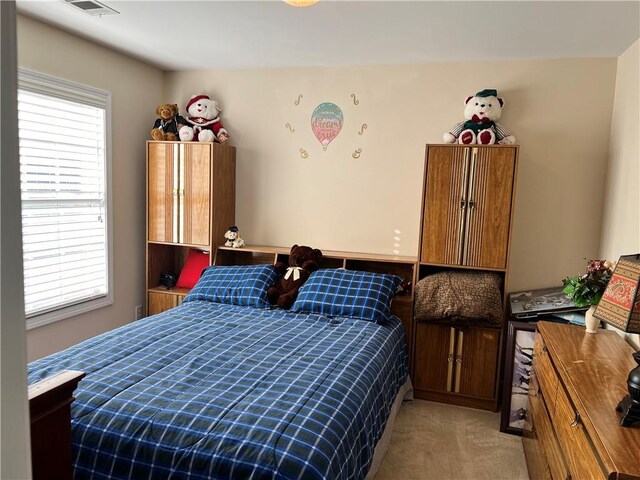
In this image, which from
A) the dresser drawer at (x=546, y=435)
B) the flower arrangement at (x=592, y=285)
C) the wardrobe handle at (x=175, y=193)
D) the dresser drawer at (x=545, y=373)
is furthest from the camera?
the wardrobe handle at (x=175, y=193)

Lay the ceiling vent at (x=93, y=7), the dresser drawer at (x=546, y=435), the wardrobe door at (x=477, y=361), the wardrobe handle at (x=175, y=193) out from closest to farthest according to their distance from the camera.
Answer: the dresser drawer at (x=546, y=435) < the ceiling vent at (x=93, y=7) < the wardrobe door at (x=477, y=361) < the wardrobe handle at (x=175, y=193)

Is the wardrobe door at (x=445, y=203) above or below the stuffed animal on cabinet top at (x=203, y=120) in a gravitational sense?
below

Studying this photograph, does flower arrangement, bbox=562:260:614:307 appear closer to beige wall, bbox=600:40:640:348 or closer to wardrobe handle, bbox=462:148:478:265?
beige wall, bbox=600:40:640:348

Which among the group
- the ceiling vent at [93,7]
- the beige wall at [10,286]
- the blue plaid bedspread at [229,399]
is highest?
the ceiling vent at [93,7]

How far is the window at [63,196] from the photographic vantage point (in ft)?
9.70

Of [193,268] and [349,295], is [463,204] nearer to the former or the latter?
[349,295]

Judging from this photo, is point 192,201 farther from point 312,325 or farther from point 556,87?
point 556,87

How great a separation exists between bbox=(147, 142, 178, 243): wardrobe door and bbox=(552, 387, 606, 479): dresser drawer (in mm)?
3005

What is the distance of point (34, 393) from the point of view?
977 millimetres

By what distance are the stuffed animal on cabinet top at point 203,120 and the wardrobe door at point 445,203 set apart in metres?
1.76

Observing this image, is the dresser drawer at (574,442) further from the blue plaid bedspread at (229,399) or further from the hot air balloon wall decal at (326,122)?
the hot air balloon wall decal at (326,122)

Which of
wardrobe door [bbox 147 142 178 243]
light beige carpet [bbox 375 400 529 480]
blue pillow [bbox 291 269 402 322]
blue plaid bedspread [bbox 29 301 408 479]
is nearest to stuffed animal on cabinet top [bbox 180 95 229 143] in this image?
wardrobe door [bbox 147 142 178 243]

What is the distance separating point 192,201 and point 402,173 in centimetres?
168

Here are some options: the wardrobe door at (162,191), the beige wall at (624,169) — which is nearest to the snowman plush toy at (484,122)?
the beige wall at (624,169)
